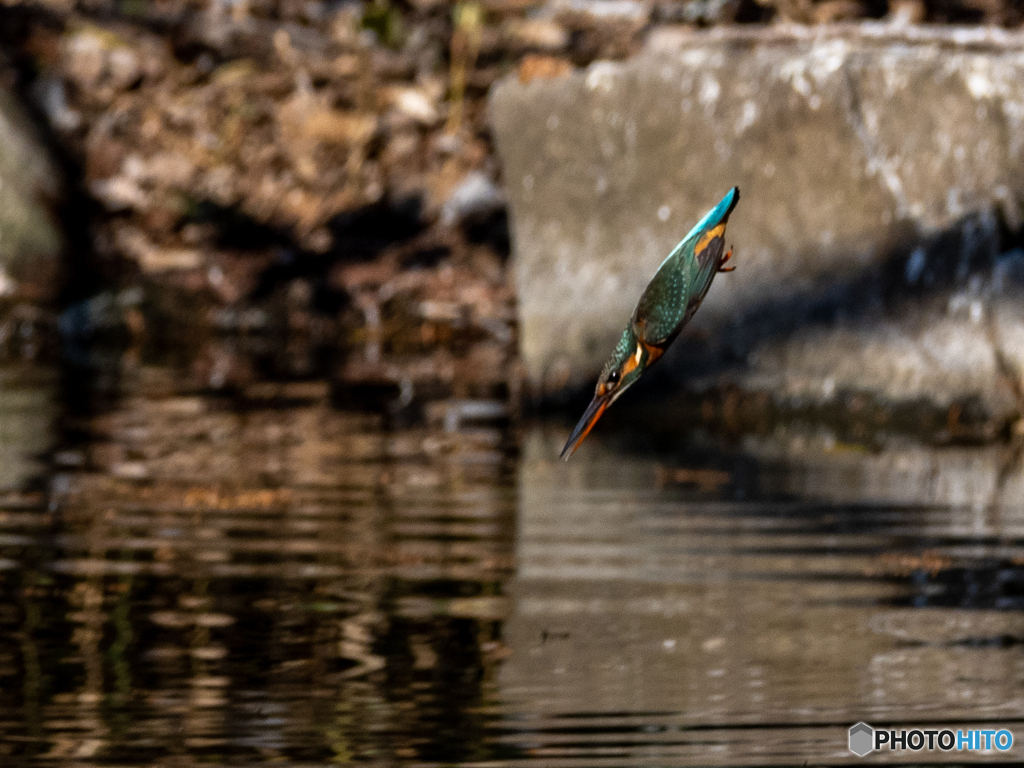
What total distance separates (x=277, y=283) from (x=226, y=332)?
489mm

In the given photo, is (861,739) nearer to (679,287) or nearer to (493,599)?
(679,287)

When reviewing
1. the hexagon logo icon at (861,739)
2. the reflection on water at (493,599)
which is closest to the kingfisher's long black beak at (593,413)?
the reflection on water at (493,599)

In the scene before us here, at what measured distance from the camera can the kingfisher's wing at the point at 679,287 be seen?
76.8 inches

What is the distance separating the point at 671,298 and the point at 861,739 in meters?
0.87

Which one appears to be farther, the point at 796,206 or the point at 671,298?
the point at 796,206

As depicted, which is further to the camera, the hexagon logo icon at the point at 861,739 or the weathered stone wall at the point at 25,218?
the weathered stone wall at the point at 25,218

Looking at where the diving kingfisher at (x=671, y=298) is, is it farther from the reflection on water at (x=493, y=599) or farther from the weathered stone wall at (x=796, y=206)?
the weathered stone wall at (x=796, y=206)

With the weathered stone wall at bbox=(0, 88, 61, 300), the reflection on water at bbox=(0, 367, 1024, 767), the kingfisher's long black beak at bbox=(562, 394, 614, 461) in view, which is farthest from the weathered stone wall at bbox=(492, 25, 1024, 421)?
the kingfisher's long black beak at bbox=(562, 394, 614, 461)

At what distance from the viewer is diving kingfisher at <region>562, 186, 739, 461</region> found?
1949 mm

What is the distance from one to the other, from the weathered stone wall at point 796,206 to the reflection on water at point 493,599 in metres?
0.50

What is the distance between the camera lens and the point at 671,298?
196 centimetres

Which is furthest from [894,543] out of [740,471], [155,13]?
[155,13]

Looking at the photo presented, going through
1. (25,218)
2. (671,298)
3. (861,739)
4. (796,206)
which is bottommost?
(861,739)

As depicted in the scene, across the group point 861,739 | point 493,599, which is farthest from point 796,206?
point 861,739
